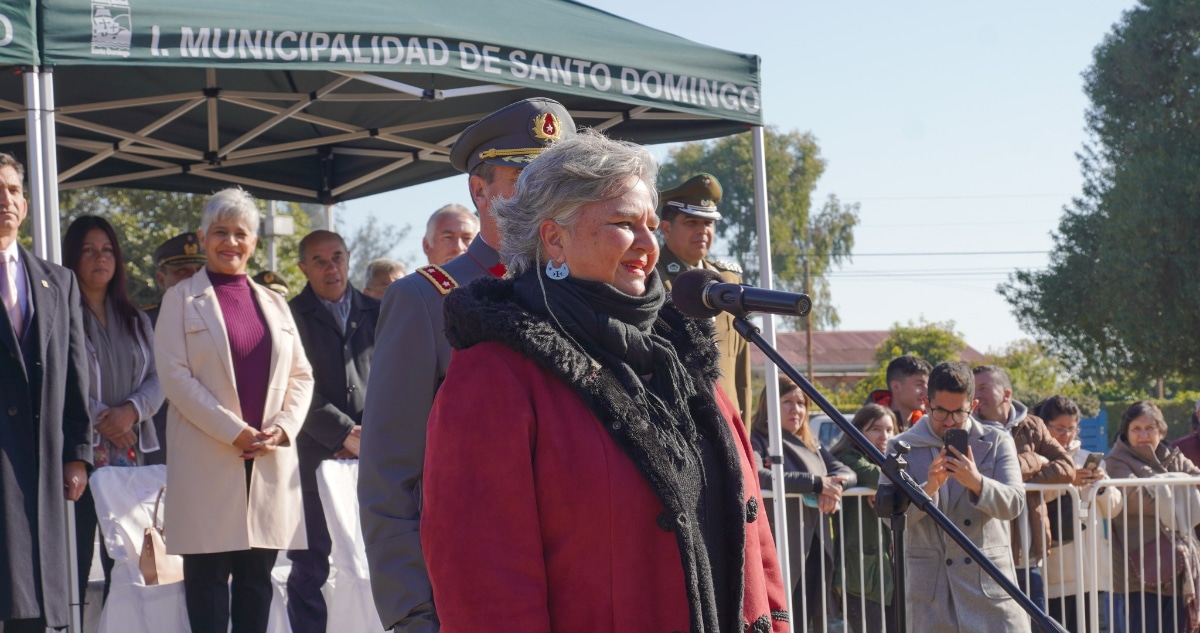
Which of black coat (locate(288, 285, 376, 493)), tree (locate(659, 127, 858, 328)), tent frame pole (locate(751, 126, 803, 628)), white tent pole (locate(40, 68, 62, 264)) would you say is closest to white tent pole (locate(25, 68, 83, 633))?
white tent pole (locate(40, 68, 62, 264))

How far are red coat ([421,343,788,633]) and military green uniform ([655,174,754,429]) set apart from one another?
331 cm

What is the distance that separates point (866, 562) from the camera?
23.1 feet

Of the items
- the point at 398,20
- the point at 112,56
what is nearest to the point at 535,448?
the point at 112,56

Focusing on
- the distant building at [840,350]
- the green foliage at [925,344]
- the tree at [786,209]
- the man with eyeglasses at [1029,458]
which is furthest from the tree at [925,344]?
the man with eyeglasses at [1029,458]

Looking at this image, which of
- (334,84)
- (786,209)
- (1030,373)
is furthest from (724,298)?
(786,209)

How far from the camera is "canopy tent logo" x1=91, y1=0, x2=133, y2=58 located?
462cm

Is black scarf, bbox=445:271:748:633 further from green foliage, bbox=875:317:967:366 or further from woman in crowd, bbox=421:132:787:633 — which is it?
green foliage, bbox=875:317:967:366

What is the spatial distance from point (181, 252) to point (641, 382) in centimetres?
524

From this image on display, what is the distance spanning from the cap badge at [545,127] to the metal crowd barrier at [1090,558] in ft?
12.0

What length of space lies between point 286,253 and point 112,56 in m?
17.6

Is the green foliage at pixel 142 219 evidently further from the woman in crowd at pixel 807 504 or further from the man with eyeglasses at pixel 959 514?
the man with eyeglasses at pixel 959 514

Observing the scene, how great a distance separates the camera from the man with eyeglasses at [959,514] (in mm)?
5699

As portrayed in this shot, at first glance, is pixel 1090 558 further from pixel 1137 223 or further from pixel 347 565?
pixel 1137 223

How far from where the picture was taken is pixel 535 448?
233 centimetres
